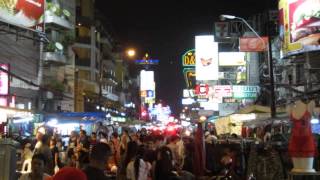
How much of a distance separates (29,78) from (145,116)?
3318 inches

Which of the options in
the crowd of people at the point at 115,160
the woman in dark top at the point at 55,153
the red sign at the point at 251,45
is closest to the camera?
the crowd of people at the point at 115,160

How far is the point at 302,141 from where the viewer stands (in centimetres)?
813

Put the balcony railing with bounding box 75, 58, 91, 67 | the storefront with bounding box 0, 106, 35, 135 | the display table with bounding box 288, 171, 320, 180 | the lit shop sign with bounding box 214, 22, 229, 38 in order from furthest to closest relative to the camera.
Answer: the balcony railing with bounding box 75, 58, 91, 67 < the lit shop sign with bounding box 214, 22, 229, 38 < the storefront with bounding box 0, 106, 35, 135 < the display table with bounding box 288, 171, 320, 180

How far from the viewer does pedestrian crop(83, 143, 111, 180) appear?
226 inches

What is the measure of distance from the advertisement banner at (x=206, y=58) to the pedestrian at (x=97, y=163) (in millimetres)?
44618

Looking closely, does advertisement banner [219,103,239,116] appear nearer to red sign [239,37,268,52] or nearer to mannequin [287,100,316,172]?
red sign [239,37,268,52]

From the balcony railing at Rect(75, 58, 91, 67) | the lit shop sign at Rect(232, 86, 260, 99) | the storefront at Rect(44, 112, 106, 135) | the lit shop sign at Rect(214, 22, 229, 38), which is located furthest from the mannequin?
the balcony railing at Rect(75, 58, 91, 67)

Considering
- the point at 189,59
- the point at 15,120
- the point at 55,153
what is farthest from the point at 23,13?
the point at 189,59

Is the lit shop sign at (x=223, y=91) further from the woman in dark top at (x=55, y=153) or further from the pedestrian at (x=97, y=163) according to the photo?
the pedestrian at (x=97, y=163)

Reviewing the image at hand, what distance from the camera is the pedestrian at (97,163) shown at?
226 inches

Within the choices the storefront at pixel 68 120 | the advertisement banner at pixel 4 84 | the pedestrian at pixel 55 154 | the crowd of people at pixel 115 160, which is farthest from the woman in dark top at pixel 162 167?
the storefront at pixel 68 120

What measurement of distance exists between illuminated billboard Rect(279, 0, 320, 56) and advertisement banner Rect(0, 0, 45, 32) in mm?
14421

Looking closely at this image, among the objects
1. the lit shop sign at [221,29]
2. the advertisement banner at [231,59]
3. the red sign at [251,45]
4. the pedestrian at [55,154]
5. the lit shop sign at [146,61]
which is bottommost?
the pedestrian at [55,154]

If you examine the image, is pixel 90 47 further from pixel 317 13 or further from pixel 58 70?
pixel 317 13
